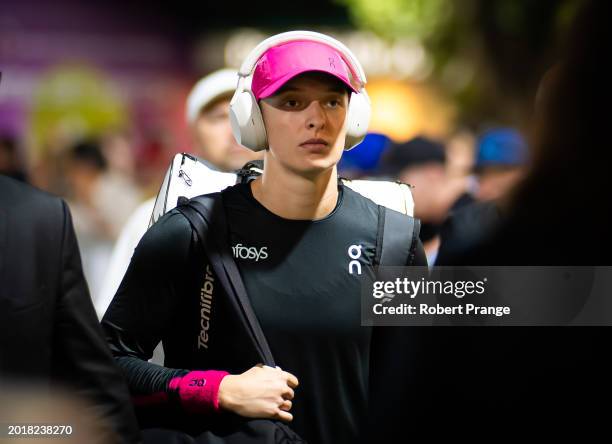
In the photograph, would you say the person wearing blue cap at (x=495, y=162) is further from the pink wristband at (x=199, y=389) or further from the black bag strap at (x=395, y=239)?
the pink wristband at (x=199, y=389)

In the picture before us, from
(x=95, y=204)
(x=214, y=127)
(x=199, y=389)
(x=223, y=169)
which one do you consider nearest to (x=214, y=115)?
(x=214, y=127)

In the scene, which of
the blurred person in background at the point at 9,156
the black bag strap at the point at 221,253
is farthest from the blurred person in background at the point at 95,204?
the black bag strap at the point at 221,253

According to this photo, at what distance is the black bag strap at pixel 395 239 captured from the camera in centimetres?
394

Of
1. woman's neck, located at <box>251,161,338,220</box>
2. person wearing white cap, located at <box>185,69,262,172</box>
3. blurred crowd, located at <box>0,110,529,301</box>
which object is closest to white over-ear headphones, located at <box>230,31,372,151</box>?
woman's neck, located at <box>251,161,338,220</box>

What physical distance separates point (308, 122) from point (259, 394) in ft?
2.90

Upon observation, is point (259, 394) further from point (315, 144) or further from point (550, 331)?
point (550, 331)

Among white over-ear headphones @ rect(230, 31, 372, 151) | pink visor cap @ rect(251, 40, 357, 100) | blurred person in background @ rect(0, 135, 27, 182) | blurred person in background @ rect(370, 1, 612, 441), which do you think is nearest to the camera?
blurred person in background @ rect(370, 1, 612, 441)

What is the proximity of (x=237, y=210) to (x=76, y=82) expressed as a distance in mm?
27581

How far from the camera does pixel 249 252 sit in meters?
3.89

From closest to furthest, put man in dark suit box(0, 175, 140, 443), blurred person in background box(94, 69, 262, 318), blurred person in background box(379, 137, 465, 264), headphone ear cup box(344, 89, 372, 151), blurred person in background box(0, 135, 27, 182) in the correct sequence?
man in dark suit box(0, 175, 140, 443) < headphone ear cup box(344, 89, 372, 151) < blurred person in background box(94, 69, 262, 318) < blurred person in background box(379, 137, 465, 264) < blurred person in background box(0, 135, 27, 182)

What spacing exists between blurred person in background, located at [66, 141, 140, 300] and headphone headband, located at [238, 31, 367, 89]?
641cm

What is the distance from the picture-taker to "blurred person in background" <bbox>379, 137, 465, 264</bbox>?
8695 mm

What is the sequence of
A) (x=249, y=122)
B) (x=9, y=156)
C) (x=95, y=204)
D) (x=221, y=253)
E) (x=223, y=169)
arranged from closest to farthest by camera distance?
(x=221, y=253)
(x=249, y=122)
(x=223, y=169)
(x=9, y=156)
(x=95, y=204)

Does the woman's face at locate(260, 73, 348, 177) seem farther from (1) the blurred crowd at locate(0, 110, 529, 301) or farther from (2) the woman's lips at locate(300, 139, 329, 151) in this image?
(1) the blurred crowd at locate(0, 110, 529, 301)
